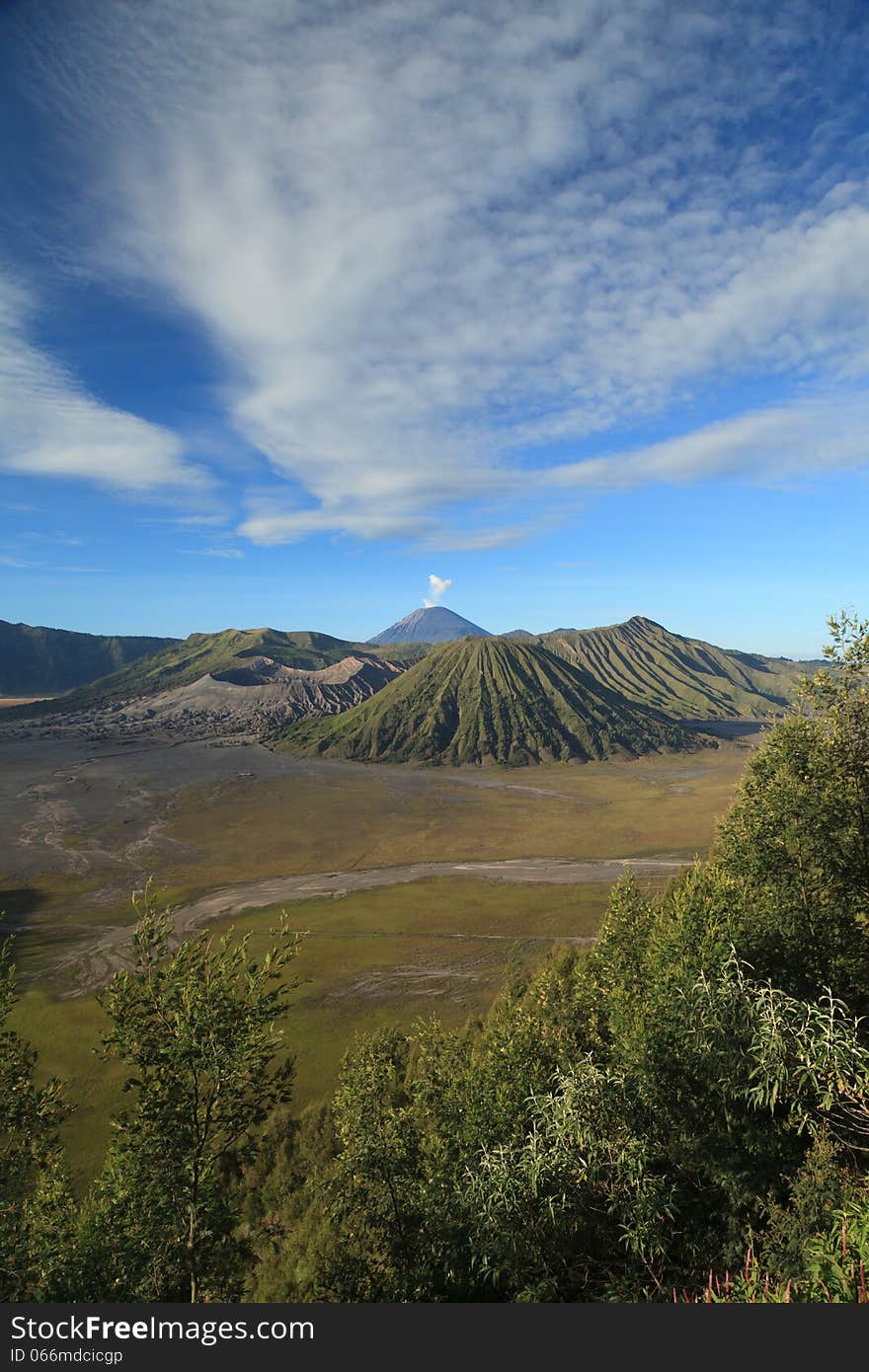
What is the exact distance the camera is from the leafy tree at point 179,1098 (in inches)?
482

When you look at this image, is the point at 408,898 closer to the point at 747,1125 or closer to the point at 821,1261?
the point at 747,1125

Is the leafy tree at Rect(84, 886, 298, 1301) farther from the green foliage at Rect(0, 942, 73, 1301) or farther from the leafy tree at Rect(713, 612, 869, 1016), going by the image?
the leafy tree at Rect(713, 612, 869, 1016)

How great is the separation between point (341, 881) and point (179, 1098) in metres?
85.8

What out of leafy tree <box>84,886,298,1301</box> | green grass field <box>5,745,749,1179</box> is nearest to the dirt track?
green grass field <box>5,745,749,1179</box>

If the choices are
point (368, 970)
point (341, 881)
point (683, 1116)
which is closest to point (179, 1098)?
point (683, 1116)

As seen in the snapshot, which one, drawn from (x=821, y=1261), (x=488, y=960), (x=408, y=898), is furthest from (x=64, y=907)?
(x=821, y=1261)

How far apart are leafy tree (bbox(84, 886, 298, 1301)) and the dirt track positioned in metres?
61.1

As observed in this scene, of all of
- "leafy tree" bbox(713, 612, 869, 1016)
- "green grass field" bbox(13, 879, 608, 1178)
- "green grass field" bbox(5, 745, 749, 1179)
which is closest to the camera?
"leafy tree" bbox(713, 612, 869, 1016)

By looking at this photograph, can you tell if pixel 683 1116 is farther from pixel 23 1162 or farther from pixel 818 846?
pixel 23 1162

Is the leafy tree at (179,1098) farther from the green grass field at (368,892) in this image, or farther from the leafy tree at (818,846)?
the green grass field at (368,892)

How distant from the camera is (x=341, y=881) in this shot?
311ft

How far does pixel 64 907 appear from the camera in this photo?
271ft

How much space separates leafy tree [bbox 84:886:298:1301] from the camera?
1224 centimetres

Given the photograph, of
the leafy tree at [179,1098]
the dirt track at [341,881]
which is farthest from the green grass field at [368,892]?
Result: the leafy tree at [179,1098]
